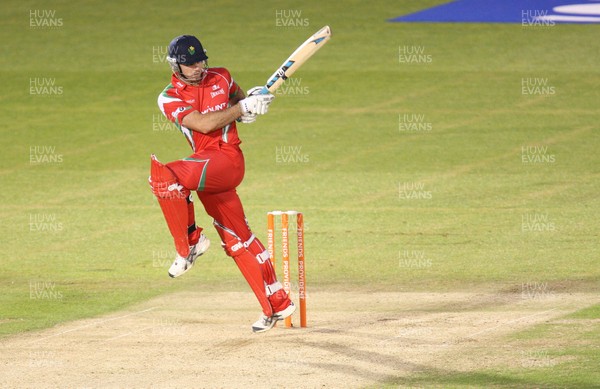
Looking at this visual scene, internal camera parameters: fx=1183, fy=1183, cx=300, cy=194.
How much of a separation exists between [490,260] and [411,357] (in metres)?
5.28

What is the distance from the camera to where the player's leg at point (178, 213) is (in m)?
10.8

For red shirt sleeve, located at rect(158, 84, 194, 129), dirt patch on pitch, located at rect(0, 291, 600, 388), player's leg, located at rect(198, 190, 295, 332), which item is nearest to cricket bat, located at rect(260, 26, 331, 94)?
red shirt sleeve, located at rect(158, 84, 194, 129)

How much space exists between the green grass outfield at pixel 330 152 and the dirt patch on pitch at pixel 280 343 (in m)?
0.71

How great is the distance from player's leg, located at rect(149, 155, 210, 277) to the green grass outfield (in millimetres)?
2806

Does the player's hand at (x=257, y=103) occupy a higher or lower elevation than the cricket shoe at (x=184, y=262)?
higher

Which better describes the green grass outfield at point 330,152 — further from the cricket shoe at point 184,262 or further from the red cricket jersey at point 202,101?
the red cricket jersey at point 202,101

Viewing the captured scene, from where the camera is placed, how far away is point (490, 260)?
16.3 meters

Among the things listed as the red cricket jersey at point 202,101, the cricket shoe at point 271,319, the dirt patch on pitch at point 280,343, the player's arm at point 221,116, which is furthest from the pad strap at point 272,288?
the player's arm at point 221,116

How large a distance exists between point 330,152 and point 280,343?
1130 cm

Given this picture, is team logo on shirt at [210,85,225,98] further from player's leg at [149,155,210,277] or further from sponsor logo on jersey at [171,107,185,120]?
player's leg at [149,155,210,277]

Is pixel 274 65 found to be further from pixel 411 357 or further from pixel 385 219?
pixel 411 357

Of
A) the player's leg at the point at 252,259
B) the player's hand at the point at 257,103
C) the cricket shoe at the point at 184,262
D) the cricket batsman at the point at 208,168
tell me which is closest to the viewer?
the player's hand at the point at 257,103

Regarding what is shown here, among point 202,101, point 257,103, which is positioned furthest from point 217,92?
point 257,103

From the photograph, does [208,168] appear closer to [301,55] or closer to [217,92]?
[217,92]
